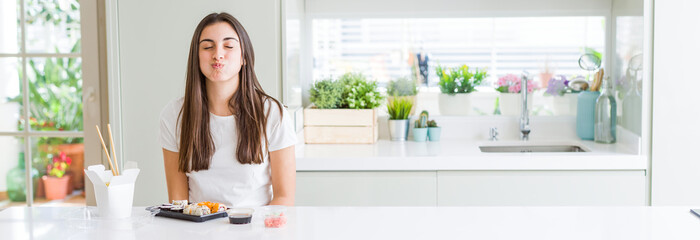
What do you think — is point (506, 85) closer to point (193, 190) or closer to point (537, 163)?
point (537, 163)

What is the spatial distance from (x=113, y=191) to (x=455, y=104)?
2262mm

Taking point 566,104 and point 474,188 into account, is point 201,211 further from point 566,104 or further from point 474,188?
point 566,104

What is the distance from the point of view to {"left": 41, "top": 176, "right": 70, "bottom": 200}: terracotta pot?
11.4 ft

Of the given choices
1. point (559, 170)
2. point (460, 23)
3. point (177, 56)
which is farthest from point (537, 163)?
point (177, 56)

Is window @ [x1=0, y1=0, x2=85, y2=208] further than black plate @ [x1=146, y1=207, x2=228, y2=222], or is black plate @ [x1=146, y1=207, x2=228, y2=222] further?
window @ [x1=0, y1=0, x2=85, y2=208]

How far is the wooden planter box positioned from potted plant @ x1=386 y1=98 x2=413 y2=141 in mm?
177

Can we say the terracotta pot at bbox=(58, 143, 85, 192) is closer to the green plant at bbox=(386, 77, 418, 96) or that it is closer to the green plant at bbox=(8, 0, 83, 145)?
the green plant at bbox=(8, 0, 83, 145)

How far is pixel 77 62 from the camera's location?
3301mm

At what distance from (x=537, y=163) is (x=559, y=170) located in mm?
101

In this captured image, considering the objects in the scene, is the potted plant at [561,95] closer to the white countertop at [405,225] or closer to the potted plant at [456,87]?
the potted plant at [456,87]

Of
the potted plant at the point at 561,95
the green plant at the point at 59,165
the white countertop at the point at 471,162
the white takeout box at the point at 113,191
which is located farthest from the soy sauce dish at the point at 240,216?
the potted plant at the point at 561,95

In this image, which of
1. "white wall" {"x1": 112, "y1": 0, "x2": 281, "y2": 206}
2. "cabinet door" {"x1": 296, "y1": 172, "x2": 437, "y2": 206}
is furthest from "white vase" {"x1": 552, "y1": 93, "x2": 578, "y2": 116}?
"white wall" {"x1": 112, "y1": 0, "x2": 281, "y2": 206}

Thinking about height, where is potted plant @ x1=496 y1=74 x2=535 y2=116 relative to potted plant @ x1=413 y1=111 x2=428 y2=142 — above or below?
above

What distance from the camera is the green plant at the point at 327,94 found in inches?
137
